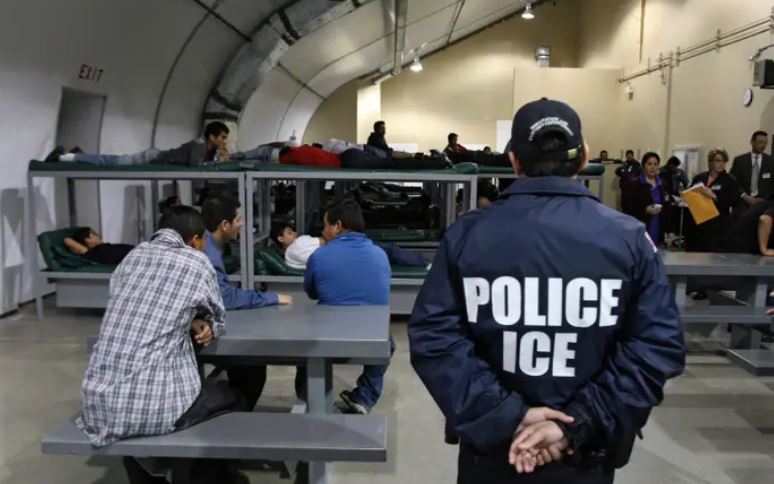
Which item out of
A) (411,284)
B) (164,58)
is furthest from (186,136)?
(411,284)

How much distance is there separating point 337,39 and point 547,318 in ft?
43.2

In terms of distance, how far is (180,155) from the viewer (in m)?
6.19

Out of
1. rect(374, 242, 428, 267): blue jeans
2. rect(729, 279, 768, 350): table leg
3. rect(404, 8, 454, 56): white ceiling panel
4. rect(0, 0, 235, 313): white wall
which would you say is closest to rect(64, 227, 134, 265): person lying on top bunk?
rect(0, 0, 235, 313): white wall

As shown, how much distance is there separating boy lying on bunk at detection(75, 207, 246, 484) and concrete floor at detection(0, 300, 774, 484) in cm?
96

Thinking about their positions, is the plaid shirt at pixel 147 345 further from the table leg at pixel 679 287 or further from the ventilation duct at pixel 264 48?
the ventilation duct at pixel 264 48

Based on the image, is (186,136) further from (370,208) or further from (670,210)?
(670,210)

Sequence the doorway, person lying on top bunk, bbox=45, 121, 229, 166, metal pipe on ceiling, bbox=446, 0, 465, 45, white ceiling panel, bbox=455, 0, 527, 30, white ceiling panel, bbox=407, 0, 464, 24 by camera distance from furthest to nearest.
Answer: white ceiling panel, bbox=455, 0, 527, 30
metal pipe on ceiling, bbox=446, 0, 465, 45
white ceiling panel, bbox=407, 0, 464, 24
the doorway
person lying on top bunk, bbox=45, 121, 229, 166

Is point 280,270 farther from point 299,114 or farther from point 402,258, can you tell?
point 299,114

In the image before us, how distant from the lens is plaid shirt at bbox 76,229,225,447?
2383mm

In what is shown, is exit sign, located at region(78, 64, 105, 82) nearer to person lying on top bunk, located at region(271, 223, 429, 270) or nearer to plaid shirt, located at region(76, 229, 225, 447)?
person lying on top bunk, located at region(271, 223, 429, 270)

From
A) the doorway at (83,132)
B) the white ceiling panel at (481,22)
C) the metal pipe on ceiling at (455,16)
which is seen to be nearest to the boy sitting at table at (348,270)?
the doorway at (83,132)

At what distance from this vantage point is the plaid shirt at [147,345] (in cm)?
238

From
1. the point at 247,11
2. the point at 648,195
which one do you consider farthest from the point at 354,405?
the point at 247,11

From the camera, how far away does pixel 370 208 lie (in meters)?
10.0
